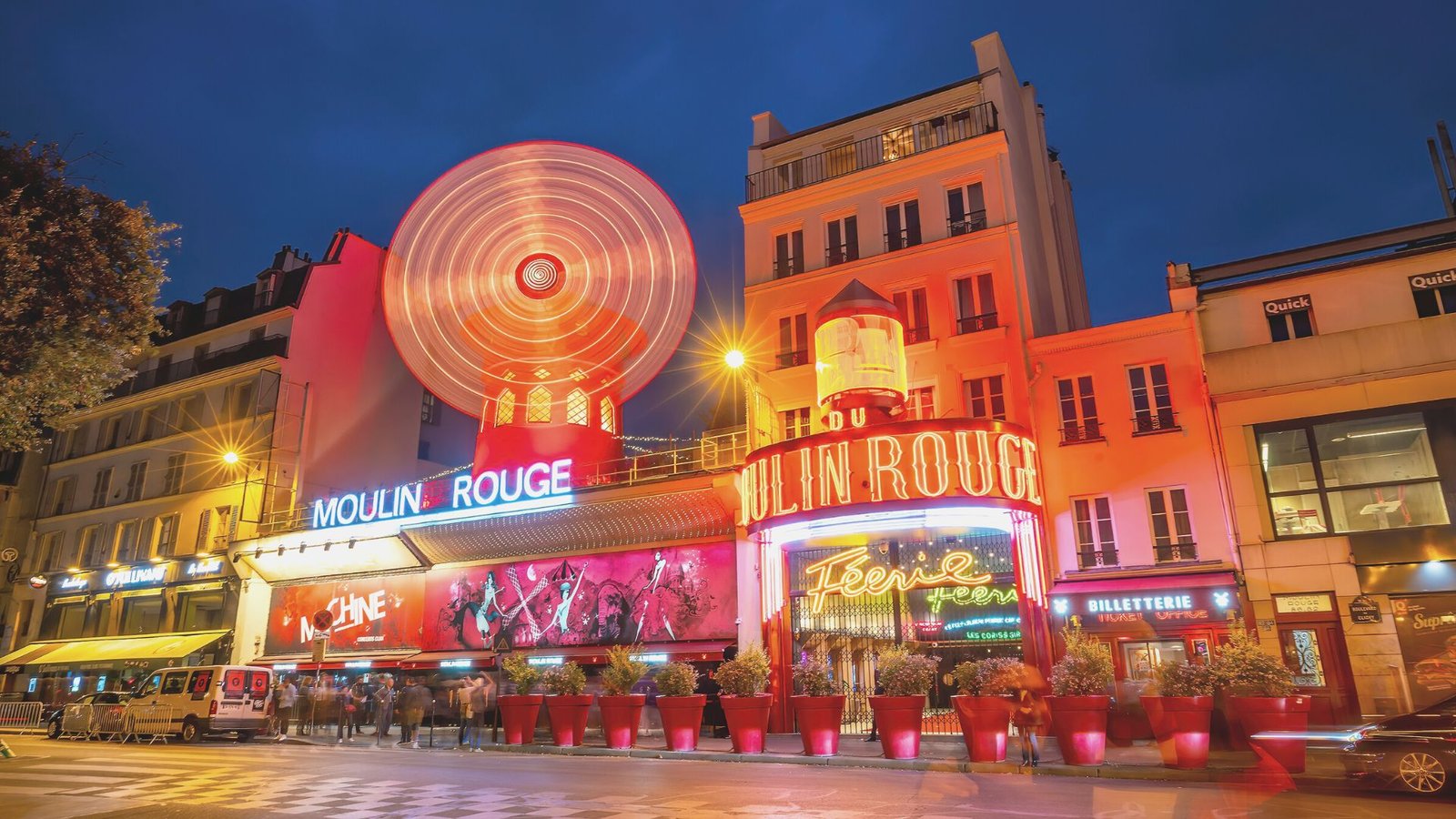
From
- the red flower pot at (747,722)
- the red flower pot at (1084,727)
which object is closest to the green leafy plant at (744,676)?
the red flower pot at (747,722)

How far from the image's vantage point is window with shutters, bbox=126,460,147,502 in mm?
35250

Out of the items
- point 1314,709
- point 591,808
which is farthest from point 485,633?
point 1314,709

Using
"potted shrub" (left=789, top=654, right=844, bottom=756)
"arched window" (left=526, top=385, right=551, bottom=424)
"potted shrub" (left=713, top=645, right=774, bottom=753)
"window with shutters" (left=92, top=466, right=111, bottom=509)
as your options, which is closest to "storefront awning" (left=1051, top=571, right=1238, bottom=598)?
"potted shrub" (left=789, top=654, right=844, bottom=756)

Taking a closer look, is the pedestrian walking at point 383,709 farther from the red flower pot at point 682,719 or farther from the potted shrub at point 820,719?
the potted shrub at point 820,719

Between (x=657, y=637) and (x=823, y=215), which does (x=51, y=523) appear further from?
(x=823, y=215)

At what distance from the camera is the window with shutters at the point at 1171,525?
17828mm

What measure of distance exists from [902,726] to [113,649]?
104ft

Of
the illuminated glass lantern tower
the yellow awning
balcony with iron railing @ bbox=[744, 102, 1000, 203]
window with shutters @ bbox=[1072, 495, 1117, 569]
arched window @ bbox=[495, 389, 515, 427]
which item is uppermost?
balcony with iron railing @ bbox=[744, 102, 1000, 203]

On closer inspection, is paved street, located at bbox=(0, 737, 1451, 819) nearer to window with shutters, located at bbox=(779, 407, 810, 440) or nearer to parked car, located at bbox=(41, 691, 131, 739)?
parked car, located at bbox=(41, 691, 131, 739)

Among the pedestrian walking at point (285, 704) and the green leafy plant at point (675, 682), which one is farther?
the pedestrian walking at point (285, 704)

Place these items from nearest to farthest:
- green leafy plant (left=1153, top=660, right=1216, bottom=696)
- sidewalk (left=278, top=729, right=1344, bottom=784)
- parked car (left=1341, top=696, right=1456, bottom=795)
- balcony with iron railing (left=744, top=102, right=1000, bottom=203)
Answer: parked car (left=1341, top=696, right=1456, bottom=795) < sidewalk (left=278, top=729, right=1344, bottom=784) < green leafy plant (left=1153, top=660, right=1216, bottom=696) < balcony with iron railing (left=744, top=102, right=1000, bottom=203)

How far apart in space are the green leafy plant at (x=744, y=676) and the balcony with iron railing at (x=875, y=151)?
13594mm

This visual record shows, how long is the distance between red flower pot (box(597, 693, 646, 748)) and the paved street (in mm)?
1941

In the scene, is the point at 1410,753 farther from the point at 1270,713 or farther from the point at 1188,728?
the point at 1188,728
